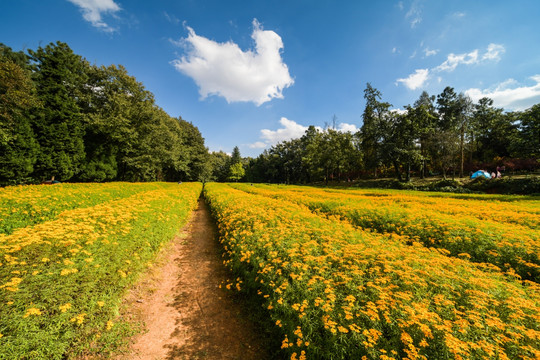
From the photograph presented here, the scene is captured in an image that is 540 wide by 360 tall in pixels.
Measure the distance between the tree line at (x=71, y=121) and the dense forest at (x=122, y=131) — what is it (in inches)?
3.6

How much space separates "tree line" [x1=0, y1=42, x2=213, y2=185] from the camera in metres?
16.6

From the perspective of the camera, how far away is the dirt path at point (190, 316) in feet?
11.8

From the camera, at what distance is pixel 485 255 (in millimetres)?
5570

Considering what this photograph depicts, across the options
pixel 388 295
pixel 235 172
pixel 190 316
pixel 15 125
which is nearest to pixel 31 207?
pixel 190 316

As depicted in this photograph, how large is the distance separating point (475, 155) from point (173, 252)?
66.8 metres

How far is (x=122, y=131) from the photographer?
2609cm

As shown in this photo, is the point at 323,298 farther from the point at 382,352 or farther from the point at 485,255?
the point at 485,255

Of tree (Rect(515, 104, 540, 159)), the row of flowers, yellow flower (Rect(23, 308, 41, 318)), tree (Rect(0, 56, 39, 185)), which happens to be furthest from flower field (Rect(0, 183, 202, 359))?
tree (Rect(515, 104, 540, 159))

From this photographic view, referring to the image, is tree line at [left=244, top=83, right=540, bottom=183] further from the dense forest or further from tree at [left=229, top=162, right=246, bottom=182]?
tree at [left=229, top=162, right=246, bottom=182]

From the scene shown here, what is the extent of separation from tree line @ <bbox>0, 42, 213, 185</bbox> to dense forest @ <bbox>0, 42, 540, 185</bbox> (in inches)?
3.6

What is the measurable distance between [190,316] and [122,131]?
99.3 ft

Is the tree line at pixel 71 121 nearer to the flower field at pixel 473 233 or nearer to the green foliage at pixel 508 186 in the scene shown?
the flower field at pixel 473 233

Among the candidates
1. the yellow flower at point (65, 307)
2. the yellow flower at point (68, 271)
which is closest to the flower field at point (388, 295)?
the yellow flower at point (65, 307)

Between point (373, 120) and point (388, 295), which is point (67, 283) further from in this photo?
point (373, 120)
